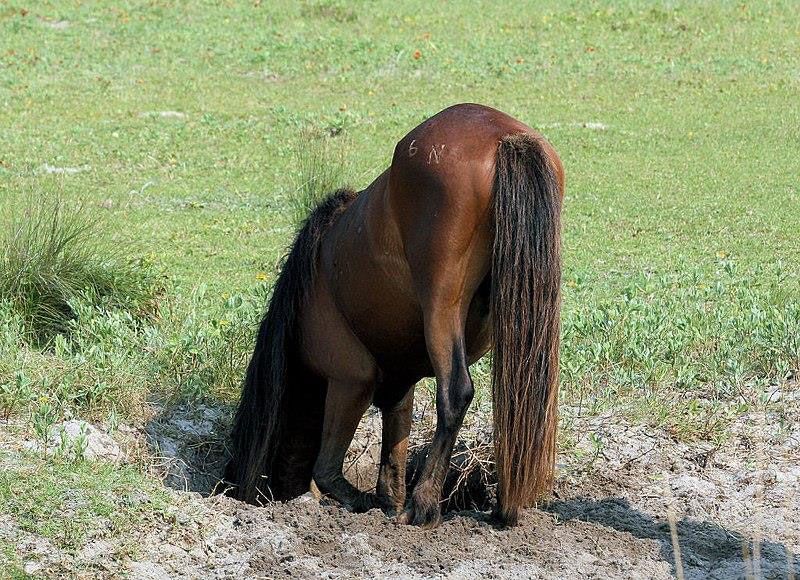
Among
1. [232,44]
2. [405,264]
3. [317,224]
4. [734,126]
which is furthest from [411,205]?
[232,44]

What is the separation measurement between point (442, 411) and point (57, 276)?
3.24 meters

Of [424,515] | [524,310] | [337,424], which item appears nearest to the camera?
[524,310]

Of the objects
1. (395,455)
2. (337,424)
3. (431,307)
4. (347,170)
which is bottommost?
(395,455)

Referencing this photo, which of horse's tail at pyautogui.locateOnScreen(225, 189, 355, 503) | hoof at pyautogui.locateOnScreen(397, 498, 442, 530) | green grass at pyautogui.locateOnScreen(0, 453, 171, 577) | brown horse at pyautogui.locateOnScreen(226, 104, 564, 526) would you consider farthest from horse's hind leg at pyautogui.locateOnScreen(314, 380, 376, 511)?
green grass at pyautogui.locateOnScreen(0, 453, 171, 577)

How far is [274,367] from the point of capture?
17.5ft

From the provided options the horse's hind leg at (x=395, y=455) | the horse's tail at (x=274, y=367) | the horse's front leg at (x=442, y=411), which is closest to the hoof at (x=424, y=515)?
the horse's front leg at (x=442, y=411)

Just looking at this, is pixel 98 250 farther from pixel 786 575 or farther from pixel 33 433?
pixel 786 575

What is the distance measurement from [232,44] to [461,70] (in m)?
3.48

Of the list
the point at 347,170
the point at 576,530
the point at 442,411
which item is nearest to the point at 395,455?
the point at 442,411

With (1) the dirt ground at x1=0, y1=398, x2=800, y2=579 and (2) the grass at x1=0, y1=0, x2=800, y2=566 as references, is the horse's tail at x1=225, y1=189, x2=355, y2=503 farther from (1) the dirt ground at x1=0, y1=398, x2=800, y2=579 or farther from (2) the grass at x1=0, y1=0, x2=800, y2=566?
(2) the grass at x1=0, y1=0, x2=800, y2=566

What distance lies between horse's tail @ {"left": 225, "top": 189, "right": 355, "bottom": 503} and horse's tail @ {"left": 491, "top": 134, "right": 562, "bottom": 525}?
1.18 meters

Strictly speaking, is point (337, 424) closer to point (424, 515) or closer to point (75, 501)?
point (424, 515)

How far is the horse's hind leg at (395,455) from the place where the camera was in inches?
207

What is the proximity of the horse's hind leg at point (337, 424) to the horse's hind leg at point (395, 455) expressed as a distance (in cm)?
18
